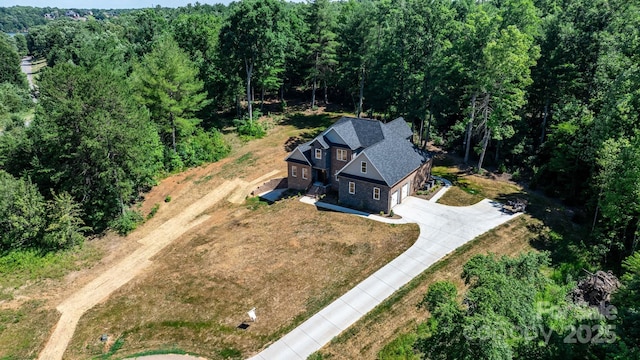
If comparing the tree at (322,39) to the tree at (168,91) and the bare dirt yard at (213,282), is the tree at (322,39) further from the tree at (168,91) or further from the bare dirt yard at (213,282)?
the bare dirt yard at (213,282)

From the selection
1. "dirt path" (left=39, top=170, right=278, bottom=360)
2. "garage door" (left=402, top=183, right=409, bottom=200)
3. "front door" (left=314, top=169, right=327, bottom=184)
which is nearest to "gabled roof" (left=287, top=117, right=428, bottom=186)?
"garage door" (left=402, top=183, right=409, bottom=200)

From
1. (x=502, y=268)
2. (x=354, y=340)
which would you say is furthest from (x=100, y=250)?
(x=502, y=268)

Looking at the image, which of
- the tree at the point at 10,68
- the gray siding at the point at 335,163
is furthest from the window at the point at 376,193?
the tree at the point at 10,68

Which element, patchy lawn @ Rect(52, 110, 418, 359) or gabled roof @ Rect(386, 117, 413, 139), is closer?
patchy lawn @ Rect(52, 110, 418, 359)

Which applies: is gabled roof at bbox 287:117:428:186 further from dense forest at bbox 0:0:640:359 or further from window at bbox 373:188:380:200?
dense forest at bbox 0:0:640:359

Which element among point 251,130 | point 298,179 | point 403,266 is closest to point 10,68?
point 251,130

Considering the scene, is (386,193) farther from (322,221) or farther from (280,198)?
(280,198)

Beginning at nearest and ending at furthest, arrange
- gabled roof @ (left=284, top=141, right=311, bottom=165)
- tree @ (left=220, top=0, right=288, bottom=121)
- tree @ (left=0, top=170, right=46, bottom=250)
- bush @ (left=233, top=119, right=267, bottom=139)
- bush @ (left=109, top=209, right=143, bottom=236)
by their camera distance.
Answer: tree @ (left=0, top=170, right=46, bottom=250) < bush @ (left=109, top=209, right=143, bottom=236) < gabled roof @ (left=284, top=141, right=311, bottom=165) < tree @ (left=220, top=0, right=288, bottom=121) < bush @ (left=233, top=119, right=267, bottom=139)
